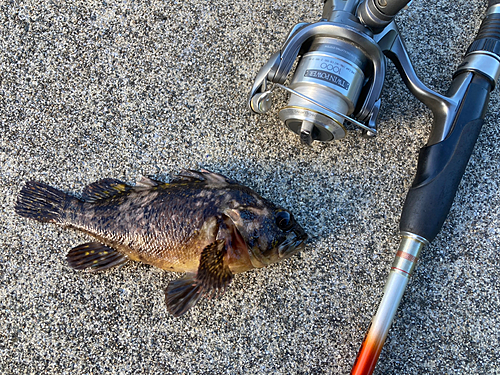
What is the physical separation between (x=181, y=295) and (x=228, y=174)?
634 millimetres

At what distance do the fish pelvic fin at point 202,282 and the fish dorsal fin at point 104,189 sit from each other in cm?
53

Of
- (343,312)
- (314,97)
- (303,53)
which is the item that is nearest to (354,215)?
(343,312)

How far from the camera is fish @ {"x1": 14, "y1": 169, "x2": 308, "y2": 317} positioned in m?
1.54

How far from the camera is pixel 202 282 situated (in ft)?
5.01

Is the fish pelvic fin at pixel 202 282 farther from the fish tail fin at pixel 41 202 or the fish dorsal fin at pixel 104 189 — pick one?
the fish tail fin at pixel 41 202

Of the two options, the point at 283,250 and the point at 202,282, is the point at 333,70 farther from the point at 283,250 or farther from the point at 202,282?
the point at 202,282

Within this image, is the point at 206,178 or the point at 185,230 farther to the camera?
the point at 206,178

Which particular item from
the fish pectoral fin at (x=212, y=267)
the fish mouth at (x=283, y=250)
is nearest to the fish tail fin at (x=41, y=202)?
the fish pectoral fin at (x=212, y=267)

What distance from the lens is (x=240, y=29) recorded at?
78.5 inches

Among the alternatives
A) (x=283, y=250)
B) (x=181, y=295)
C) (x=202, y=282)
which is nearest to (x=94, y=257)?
(x=181, y=295)

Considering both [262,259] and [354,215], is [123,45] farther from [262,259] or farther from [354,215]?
[354,215]

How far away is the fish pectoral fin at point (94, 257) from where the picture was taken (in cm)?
170

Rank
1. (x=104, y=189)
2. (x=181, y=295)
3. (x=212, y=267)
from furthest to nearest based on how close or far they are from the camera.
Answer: (x=104, y=189), (x=181, y=295), (x=212, y=267)

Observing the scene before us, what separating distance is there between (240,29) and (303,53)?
505 mm
